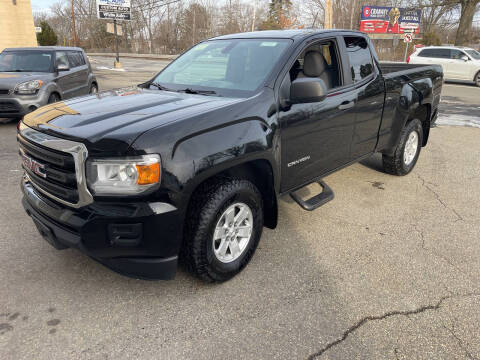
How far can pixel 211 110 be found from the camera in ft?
8.80

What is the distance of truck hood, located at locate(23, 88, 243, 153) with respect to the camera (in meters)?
2.31

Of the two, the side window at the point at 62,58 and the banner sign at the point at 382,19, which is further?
the banner sign at the point at 382,19

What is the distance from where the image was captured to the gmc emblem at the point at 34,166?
2594 millimetres

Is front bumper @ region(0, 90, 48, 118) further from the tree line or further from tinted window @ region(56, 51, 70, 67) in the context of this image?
the tree line

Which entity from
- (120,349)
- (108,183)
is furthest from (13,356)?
(108,183)

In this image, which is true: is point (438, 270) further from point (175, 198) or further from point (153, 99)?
point (153, 99)

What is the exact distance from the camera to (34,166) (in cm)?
268

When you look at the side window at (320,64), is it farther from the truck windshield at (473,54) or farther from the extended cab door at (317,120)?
the truck windshield at (473,54)

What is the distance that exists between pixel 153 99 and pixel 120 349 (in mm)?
1873

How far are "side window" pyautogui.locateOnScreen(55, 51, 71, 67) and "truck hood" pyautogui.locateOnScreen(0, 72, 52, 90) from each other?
0.65 metres

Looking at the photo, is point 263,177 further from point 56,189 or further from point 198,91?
point 56,189

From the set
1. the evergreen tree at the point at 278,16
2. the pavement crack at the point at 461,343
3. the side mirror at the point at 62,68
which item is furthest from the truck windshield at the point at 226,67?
the evergreen tree at the point at 278,16

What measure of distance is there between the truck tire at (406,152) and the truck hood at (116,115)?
3061 millimetres

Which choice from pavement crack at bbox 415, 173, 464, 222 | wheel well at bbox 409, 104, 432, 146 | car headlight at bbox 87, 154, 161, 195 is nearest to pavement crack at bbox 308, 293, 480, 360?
car headlight at bbox 87, 154, 161, 195
